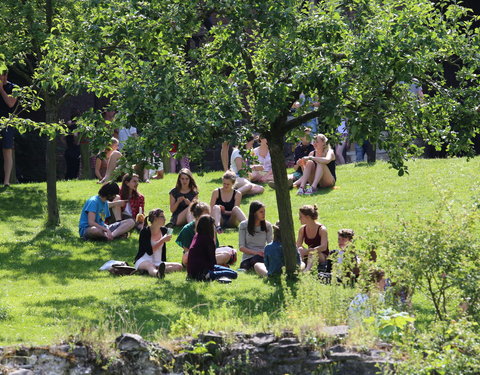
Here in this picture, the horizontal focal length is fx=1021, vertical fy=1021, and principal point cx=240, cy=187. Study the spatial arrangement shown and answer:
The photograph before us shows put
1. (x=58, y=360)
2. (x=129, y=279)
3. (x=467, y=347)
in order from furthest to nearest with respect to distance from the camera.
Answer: (x=129, y=279)
(x=58, y=360)
(x=467, y=347)

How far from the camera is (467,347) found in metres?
9.52

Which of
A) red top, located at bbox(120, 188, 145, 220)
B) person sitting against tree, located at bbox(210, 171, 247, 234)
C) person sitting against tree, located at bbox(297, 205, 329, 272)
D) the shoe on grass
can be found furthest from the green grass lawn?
red top, located at bbox(120, 188, 145, 220)

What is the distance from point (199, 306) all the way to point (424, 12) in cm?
471

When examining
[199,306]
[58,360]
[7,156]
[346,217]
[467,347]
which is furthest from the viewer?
[7,156]

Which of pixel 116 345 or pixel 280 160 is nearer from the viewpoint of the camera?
pixel 116 345

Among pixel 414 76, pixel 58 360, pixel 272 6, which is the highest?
pixel 272 6

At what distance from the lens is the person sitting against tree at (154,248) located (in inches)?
594

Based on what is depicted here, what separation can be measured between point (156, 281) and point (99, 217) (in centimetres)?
333

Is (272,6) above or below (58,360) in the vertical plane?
above

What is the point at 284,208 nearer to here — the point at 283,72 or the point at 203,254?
the point at 203,254

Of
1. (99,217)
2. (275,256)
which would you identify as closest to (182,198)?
(99,217)

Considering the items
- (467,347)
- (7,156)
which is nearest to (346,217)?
(7,156)

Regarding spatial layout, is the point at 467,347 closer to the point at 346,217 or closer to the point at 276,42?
the point at 276,42

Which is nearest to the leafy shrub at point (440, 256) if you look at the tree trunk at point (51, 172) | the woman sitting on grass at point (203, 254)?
the woman sitting on grass at point (203, 254)
